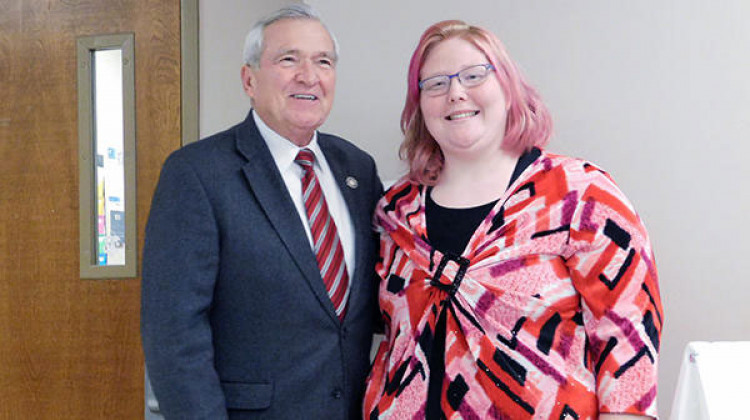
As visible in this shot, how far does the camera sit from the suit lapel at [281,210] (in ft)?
5.08

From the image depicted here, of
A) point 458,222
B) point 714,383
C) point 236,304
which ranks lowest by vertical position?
point 714,383

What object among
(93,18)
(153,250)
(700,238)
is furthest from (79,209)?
(700,238)

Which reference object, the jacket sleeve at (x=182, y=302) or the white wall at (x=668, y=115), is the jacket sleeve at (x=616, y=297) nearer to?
A: the white wall at (x=668, y=115)

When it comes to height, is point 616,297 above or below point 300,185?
below

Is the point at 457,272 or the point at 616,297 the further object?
the point at 457,272

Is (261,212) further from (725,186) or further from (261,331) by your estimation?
(725,186)

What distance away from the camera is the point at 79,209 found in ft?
8.46

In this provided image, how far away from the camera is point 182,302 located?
57.9 inches

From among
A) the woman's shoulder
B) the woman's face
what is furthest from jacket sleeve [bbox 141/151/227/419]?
the woman's shoulder

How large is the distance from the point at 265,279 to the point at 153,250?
260mm

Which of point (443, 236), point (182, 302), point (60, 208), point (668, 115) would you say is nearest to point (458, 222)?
point (443, 236)

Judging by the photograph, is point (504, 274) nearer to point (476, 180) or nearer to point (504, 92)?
point (476, 180)

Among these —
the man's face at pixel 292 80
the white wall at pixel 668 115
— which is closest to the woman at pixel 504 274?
the man's face at pixel 292 80

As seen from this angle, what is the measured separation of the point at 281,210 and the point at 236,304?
0.24 metres
